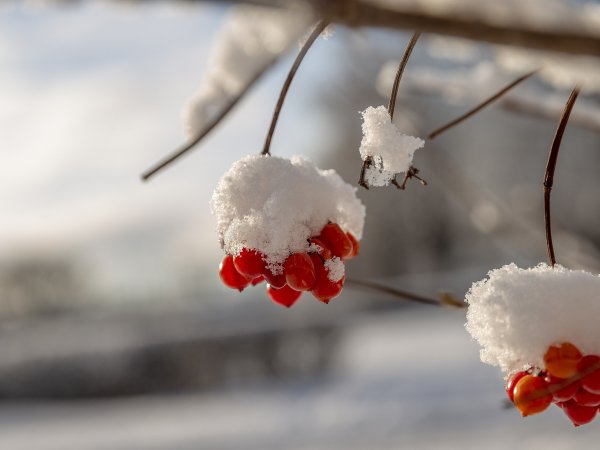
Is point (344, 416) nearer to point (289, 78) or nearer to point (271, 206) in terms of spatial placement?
point (271, 206)

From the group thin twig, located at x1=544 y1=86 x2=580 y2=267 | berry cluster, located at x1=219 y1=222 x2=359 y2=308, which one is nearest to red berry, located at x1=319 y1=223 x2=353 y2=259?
berry cluster, located at x1=219 y1=222 x2=359 y2=308

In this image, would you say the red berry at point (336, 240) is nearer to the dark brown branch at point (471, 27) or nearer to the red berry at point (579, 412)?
the red berry at point (579, 412)

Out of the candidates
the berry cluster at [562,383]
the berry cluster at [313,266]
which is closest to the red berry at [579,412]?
the berry cluster at [562,383]

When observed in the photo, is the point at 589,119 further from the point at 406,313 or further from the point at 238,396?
the point at 406,313

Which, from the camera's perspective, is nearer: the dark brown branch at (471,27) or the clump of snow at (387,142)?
the dark brown branch at (471,27)

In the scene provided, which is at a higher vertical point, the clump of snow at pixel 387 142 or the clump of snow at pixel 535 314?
the clump of snow at pixel 387 142

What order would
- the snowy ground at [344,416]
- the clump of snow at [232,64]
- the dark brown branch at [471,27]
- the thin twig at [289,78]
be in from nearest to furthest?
the dark brown branch at [471,27] → the thin twig at [289,78] → the clump of snow at [232,64] → the snowy ground at [344,416]

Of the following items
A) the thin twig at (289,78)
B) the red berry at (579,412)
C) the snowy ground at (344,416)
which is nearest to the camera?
the thin twig at (289,78)
